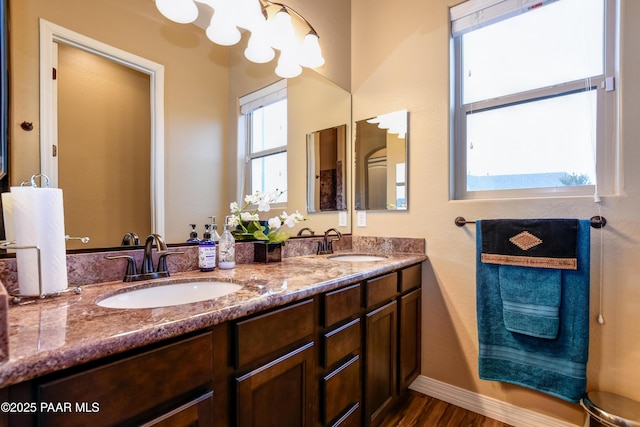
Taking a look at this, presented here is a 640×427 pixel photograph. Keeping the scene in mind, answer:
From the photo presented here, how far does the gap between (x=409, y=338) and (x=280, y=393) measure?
1.07 m

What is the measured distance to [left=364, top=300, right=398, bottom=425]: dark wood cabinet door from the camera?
4.37 ft

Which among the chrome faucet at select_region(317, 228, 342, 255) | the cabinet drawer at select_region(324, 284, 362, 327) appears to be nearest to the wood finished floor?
the cabinet drawer at select_region(324, 284, 362, 327)

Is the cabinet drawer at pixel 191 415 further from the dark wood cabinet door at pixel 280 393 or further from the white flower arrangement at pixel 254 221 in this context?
the white flower arrangement at pixel 254 221

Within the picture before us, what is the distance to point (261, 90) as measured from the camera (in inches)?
65.6

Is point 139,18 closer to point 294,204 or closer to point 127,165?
point 127,165

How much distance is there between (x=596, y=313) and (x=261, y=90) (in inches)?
79.4

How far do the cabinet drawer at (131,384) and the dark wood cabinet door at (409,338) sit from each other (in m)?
1.20

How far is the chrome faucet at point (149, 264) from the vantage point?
106 centimetres

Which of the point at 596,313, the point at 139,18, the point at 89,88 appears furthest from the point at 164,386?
the point at 596,313

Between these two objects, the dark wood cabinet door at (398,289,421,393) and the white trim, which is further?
the dark wood cabinet door at (398,289,421,393)

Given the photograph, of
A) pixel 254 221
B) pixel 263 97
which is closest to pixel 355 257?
pixel 254 221

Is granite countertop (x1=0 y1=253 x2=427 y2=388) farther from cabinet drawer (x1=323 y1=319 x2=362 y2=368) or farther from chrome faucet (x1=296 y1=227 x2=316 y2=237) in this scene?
chrome faucet (x1=296 y1=227 x2=316 y2=237)

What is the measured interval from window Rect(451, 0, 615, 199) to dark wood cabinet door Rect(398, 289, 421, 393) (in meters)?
0.71

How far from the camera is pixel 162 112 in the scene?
4.09 ft
